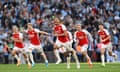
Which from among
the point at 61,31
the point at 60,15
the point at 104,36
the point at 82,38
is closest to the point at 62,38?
the point at 61,31

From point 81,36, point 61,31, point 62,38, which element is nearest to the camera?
point 81,36

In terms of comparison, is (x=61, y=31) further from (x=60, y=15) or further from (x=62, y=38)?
(x=60, y=15)

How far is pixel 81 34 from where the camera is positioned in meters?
28.5

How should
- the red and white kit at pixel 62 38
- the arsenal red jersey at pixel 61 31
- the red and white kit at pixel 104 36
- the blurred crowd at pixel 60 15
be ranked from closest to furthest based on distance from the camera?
the red and white kit at pixel 62 38 < the arsenal red jersey at pixel 61 31 < the red and white kit at pixel 104 36 < the blurred crowd at pixel 60 15

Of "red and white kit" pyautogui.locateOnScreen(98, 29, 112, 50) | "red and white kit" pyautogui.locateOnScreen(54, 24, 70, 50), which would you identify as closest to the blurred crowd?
"red and white kit" pyautogui.locateOnScreen(98, 29, 112, 50)

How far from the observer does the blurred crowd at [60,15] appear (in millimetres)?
36656

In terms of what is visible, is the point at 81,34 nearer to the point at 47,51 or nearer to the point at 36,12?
the point at 47,51

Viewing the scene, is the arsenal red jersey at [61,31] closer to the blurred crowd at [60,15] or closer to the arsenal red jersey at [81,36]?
the arsenal red jersey at [81,36]

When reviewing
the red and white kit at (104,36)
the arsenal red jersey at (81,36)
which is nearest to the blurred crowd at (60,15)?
the red and white kit at (104,36)

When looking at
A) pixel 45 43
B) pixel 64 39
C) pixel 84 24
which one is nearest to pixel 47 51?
pixel 45 43

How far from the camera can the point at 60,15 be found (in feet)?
126

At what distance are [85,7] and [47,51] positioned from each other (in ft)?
18.0

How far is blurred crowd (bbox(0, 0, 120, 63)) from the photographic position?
3666 centimetres

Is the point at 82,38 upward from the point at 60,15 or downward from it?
downward
